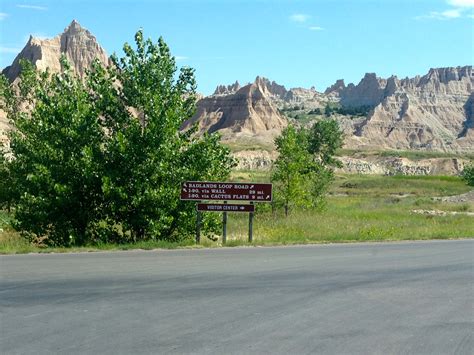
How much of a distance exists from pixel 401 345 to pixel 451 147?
188637 millimetres

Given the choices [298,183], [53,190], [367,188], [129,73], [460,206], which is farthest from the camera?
[367,188]

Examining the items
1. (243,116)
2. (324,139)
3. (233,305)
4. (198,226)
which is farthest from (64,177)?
(243,116)

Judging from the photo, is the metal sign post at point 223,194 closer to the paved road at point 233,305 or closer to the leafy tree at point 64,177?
the leafy tree at point 64,177

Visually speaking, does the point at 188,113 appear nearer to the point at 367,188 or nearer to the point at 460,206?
the point at 460,206

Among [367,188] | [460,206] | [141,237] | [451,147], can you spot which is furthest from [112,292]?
[451,147]

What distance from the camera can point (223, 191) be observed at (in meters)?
17.2

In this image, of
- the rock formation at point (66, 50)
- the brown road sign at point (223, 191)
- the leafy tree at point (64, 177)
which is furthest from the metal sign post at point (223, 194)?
the rock formation at point (66, 50)

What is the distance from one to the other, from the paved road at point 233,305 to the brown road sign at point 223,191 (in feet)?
10.8

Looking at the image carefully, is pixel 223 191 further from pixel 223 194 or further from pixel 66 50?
pixel 66 50

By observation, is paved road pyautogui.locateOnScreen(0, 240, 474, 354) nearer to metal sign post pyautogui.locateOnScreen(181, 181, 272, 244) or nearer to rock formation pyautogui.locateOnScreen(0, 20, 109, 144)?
metal sign post pyautogui.locateOnScreen(181, 181, 272, 244)

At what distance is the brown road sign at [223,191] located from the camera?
16938mm

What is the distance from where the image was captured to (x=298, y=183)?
98.4 feet

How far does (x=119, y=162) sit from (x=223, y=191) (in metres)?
3.14

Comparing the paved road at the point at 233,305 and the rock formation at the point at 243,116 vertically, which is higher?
the rock formation at the point at 243,116
